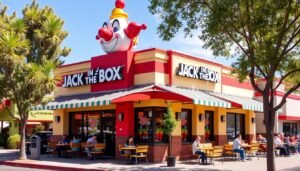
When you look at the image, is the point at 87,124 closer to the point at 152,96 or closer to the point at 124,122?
the point at 124,122

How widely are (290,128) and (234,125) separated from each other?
9.16 metres

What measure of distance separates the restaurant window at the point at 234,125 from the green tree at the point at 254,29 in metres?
10.1

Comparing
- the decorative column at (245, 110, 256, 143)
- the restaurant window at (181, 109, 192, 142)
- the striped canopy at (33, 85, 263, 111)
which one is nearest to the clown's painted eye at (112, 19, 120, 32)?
the striped canopy at (33, 85, 263, 111)

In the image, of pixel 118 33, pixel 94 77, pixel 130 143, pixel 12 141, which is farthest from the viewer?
pixel 12 141

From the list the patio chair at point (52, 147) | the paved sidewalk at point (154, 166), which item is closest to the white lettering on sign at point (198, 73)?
the paved sidewalk at point (154, 166)

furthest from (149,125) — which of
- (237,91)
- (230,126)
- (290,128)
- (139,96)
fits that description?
(290,128)

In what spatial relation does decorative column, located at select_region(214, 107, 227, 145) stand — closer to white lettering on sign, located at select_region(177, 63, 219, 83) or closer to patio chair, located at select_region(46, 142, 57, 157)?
white lettering on sign, located at select_region(177, 63, 219, 83)

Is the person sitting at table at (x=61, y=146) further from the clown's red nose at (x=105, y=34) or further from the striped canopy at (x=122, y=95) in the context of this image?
the clown's red nose at (x=105, y=34)

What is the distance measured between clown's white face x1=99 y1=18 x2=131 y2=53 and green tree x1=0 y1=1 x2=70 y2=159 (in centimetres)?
217

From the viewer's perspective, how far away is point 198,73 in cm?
2366

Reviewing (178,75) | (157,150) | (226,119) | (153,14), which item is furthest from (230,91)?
(153,14)

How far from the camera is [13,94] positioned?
74.3 feet

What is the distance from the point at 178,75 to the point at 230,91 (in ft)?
20.1

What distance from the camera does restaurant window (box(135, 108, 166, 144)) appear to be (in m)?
21.0
